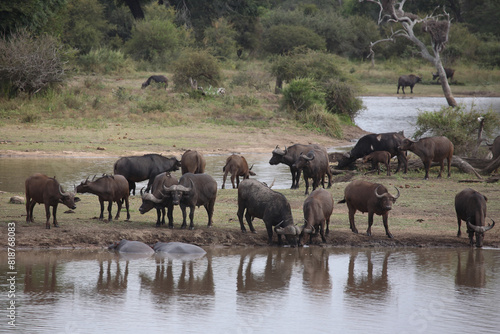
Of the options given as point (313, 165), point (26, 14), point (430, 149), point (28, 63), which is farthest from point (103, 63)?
point (313, 165)

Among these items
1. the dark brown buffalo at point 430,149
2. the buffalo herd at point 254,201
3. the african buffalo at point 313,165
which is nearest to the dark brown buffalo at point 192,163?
the african buffalo at point 313,165

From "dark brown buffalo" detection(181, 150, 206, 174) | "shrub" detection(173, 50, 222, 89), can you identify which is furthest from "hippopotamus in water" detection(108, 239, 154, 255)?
"shrub" detection(173, 50, 222, 89)

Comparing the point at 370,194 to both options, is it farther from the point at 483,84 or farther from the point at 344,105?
the point at 483,84

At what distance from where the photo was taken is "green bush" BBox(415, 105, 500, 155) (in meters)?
22.3

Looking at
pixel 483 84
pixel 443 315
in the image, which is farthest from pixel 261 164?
pixel 483 84

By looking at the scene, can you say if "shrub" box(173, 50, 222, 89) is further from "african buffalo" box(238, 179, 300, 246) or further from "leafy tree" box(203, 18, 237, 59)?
"african buffalo" box(238, 179, 300, 246)

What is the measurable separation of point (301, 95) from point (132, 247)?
70.5 feet

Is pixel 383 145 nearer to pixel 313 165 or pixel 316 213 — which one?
pixel 313 165

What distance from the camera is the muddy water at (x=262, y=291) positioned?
8273 millimetres

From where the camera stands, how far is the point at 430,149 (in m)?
18.4

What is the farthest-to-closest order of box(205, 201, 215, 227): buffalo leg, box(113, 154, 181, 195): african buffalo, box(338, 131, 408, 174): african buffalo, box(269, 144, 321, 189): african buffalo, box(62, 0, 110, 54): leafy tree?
box(62, 0, 110, 54): leafy tree, box(338, 131, 408, 174): african buffalo, box(269, 144, 321, 189): african buffalo, box(113, 154, 181, 195): african buffalo, box(205, 201, 215, 227): buffalo leg

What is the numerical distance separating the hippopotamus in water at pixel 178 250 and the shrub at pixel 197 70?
2466 cm

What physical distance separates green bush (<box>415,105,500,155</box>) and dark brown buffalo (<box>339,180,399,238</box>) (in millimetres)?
11026

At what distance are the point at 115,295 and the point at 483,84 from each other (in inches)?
2015
